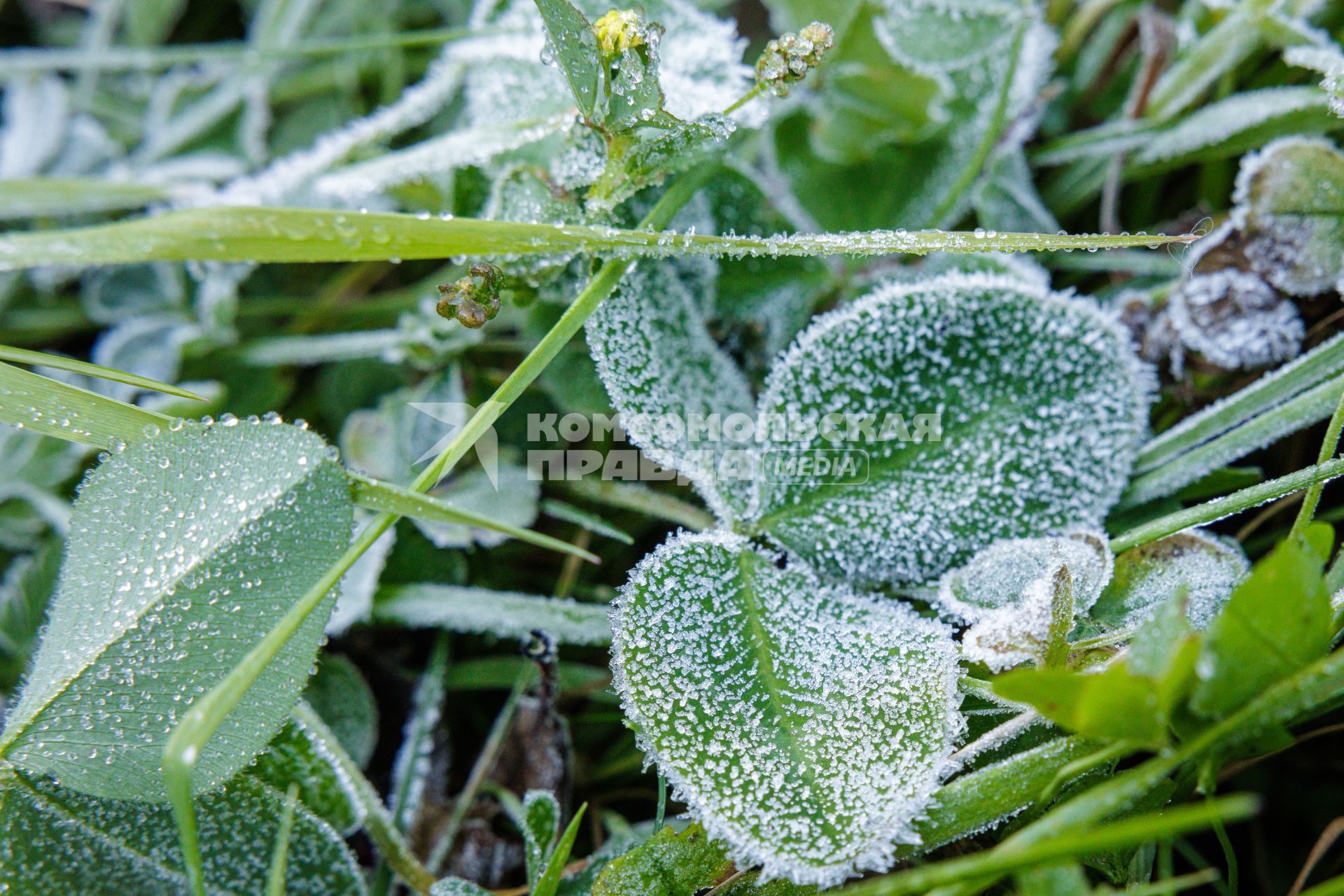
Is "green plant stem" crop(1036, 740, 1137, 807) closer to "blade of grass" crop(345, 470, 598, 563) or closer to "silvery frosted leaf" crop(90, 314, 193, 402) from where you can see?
"blade of grass" crop(345, 470, 598, 563)

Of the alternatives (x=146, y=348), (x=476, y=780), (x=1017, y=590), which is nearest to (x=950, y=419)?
(x=1017, y=590)

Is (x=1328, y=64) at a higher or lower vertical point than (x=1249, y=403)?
higher

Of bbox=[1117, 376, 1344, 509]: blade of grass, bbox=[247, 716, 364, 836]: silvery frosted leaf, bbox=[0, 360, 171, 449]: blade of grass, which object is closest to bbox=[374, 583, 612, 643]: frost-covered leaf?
bbox=[247, 716, 364, 836]: silvery frosted leaf

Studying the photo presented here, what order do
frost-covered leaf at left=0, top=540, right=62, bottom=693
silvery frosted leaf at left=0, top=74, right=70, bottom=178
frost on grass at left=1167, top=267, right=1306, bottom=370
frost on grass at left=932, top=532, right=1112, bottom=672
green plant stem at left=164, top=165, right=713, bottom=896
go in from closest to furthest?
1. green plant stem at left=164, top=165, right=713, bottom=896
2. frost on grass at left=932, top=532, right=1112, bottom=672
3. frost on grass at left=1167, top=267, right=1306, bottom=370
4. frost-covered leaf at left=0, top=540, right=62, bottom=693
5. silvery frosted leaf at left=0, top=74, right=70, bottom=178

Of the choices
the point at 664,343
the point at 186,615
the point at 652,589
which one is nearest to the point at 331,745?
the point at 186,615

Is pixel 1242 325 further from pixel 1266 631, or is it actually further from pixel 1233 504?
pixel 1266 631

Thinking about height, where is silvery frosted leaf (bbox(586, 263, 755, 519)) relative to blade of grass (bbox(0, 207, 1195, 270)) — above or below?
below

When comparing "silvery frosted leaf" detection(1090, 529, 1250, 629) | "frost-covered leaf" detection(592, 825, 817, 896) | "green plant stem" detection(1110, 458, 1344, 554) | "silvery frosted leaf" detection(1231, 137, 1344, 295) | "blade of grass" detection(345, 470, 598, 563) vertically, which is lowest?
A: "frost-covered leaf" detection(592, 825, 817, 896)
